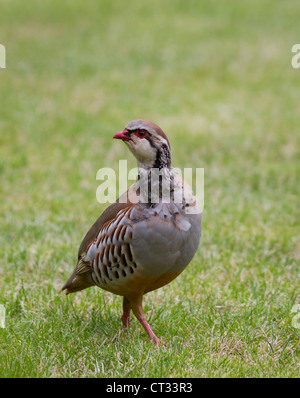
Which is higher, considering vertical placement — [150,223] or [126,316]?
[150,223]

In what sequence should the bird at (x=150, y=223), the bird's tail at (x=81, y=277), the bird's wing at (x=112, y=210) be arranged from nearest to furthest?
the bird at (x=150, y=223) → the bird's wing at (x=112, y=210) → the bird's tail at (x=81, y=277)

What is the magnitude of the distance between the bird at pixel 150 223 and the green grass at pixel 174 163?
0.48 m

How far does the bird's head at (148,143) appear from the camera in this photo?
12.0ft

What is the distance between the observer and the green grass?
397 cm

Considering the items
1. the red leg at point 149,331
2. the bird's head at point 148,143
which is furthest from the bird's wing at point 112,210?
the red leg at point 149,331

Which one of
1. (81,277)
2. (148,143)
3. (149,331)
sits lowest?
(149,331)

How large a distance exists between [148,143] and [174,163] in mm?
4971

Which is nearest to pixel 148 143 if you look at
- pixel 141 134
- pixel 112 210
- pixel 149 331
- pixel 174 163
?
pixel 141 134

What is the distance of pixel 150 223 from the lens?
12.0 ft

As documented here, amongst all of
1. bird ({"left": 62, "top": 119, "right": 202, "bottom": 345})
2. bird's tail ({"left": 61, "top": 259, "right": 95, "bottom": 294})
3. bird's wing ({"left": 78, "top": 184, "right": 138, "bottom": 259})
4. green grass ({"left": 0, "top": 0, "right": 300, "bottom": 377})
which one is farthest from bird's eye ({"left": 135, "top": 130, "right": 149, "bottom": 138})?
green grass ({"left": 0, "top": 0, "right": 300, "bottom": 377})

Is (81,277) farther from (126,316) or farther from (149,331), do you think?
(149,331)

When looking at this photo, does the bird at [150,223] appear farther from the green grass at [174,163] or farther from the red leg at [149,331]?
the green grass at [174,163]

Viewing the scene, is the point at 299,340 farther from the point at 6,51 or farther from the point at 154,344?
the point at 6,51

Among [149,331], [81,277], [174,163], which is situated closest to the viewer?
[149,331]
